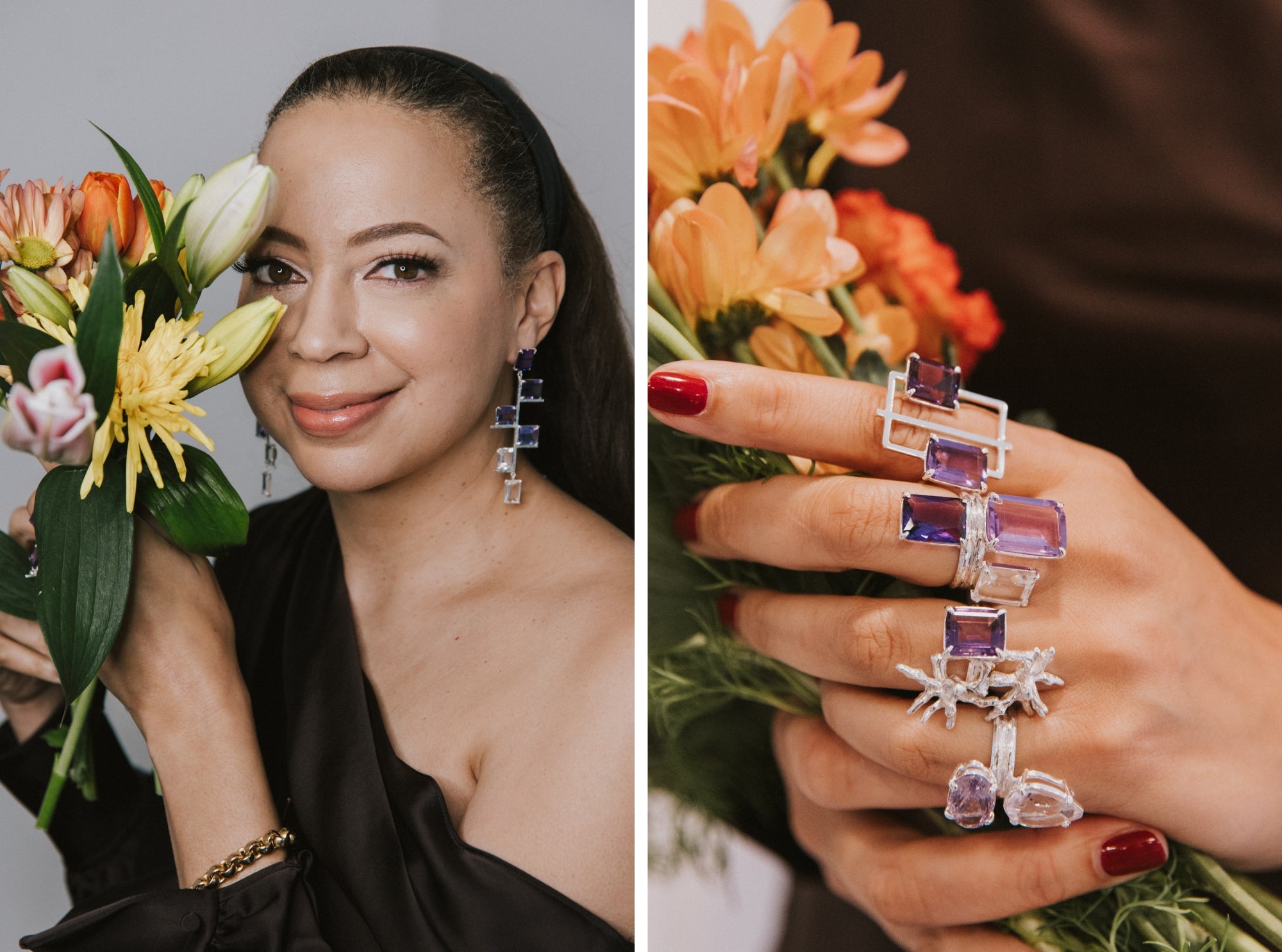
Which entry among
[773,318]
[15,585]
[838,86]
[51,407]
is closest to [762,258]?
[773,318]

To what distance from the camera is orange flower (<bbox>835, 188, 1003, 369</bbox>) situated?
28.1 inches

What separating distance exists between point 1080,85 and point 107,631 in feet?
2.53

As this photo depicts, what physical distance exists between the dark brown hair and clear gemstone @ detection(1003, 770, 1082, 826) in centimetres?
33

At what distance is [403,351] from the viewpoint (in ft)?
2.24

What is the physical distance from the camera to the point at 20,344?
615 millimetres

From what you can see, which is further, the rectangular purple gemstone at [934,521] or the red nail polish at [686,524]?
the red nail polish at [686,524]

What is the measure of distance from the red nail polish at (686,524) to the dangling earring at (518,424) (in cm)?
12

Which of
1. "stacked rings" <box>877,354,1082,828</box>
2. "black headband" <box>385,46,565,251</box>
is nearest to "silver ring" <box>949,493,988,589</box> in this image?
"stacked rings" <box>877,354,1082,828</box>

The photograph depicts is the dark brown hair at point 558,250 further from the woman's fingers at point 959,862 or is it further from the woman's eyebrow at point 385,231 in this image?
the woman's fingers at point 959,862

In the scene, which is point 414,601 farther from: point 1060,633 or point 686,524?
point 1060,633

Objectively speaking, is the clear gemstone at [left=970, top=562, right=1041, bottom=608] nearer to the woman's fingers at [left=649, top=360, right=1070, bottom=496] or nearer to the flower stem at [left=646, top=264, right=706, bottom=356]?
the woman's fingers at [left=649, top=360, right=1070, bottom=496]

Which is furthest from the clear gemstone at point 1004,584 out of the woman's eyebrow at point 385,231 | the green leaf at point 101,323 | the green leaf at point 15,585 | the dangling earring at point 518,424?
the green leaf at point 15,585

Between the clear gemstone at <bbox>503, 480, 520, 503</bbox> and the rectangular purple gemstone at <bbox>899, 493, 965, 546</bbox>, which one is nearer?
the rectangular purple gemstone at <bbox>899, 493, 965, 546</bbox>

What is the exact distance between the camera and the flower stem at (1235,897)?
2.22ft
